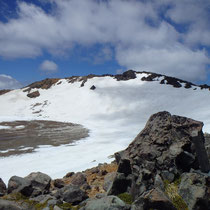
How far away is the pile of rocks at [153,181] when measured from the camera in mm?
5570

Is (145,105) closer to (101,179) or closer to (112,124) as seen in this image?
(112,124)

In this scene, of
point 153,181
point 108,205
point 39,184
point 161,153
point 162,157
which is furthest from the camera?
point 39,184

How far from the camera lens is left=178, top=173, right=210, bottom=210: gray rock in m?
5.43

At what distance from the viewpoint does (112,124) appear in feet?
173

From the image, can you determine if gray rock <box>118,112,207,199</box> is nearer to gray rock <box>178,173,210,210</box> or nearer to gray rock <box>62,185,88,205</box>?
gray rock <box>178,173,210,210</box>

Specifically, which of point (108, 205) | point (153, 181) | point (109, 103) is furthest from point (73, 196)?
point (109, 103)

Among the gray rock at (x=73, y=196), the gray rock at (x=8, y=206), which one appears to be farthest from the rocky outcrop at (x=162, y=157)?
the gray rock at (x=8, y=206)

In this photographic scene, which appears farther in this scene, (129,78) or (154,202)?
(129,78)

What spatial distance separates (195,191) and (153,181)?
1.36m

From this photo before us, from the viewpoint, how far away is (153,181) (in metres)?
6.69

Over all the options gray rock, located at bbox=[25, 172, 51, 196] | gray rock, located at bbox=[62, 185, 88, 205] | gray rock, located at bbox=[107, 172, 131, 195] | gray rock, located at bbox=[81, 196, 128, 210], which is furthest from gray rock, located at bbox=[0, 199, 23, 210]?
gray rock, located at bbox=[107, 172, 131, 195]

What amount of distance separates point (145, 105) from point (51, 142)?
125 ft

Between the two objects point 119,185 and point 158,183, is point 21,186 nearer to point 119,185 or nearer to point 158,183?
point 119,185

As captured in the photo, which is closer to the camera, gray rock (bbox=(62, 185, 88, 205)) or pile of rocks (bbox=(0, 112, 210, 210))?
pile of rocks (bbox=(0, 112, 210, 210))
